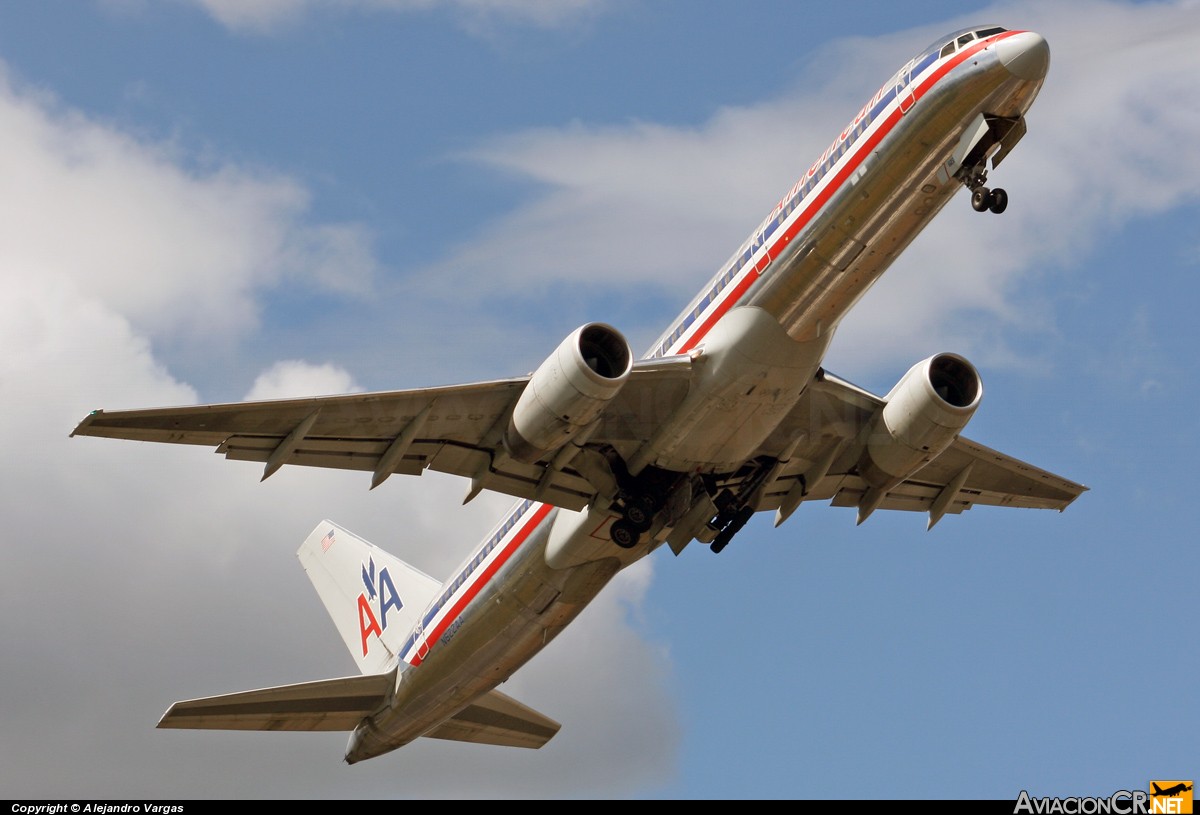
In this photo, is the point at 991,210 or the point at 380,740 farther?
the point at 380,740

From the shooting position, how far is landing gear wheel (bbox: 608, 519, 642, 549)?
29.2 m

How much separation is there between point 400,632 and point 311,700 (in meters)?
2.62

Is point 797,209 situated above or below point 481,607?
above

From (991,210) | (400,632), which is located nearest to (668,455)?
(991,210)

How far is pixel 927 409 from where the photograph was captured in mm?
29000

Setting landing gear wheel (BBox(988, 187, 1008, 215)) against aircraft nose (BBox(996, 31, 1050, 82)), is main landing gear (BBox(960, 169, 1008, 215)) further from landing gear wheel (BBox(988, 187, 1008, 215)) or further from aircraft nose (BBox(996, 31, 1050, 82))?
aircraft nose (BBox(996, 31, 1050, 82))

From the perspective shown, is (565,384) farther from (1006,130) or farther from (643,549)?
(1006,130)

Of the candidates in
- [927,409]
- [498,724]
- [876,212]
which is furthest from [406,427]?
[498,724]

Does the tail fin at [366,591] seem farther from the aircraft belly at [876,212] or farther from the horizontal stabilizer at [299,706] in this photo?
the aircraft belly at [876,212]

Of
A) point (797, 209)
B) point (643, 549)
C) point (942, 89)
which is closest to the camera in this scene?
point (942, 89)

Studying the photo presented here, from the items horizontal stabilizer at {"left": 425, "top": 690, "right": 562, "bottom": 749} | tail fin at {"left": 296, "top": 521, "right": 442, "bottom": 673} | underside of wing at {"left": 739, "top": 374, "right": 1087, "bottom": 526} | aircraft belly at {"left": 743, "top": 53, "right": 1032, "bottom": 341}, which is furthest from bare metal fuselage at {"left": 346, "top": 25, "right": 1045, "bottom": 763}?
horizontal stabilizer at {"left": 425, "top": 690, "right": 562, "bottom": 749}

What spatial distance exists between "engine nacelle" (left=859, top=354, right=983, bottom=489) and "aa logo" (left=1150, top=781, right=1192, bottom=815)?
27.9ft

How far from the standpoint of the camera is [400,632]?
35844mm

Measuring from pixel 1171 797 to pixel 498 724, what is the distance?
18.6m
